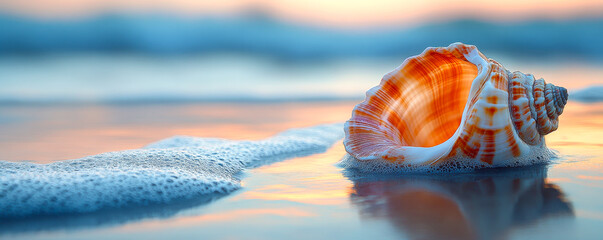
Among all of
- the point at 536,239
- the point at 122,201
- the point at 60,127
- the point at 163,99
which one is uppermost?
the point at 163,99

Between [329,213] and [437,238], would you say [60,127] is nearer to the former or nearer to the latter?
[329,213]

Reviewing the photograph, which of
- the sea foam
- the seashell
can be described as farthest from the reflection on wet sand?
the sea foam

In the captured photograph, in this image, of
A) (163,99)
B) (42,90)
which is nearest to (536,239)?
(163,99)

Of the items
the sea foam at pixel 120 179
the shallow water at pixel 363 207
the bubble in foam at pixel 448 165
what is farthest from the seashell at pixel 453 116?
the sea foam at pixel 120 179

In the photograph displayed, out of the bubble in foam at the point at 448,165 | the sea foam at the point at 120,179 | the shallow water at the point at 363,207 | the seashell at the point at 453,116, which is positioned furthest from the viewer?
the bubble in foam at the point at 448,165

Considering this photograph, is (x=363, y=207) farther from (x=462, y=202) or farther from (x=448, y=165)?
(x=448, y=165)

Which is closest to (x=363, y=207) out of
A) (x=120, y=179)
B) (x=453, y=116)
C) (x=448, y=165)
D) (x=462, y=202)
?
(x=462, y=202)

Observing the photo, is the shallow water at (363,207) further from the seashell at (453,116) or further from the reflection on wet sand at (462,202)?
the seashell at (453,116)
